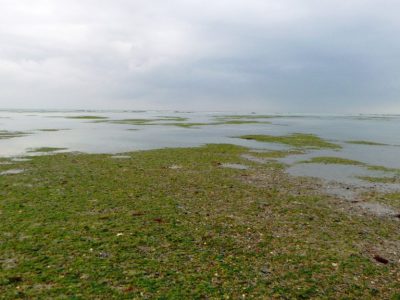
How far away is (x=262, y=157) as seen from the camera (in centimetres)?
4191

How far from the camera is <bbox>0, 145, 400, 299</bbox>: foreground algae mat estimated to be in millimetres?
10914

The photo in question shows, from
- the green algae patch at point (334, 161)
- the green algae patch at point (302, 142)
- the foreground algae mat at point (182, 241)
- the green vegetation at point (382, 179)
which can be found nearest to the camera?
the foreground algae mat at point (182, 241)

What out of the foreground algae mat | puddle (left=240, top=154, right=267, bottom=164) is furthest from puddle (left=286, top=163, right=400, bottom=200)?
puddle (left=240, top=154, right=267, bottom=164)

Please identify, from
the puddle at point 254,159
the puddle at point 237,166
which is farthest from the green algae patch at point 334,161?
the puddle at point 237,166

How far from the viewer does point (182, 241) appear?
14.6 m

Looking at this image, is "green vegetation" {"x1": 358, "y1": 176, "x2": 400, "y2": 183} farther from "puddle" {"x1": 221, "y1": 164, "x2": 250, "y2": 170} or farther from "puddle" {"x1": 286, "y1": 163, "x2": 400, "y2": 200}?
"puddle" {"x1": 221, "y1": 164, "x2": 250, "y2": 170}

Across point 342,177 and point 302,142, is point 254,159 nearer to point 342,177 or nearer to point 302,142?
point 342,177

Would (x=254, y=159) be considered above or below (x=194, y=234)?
above

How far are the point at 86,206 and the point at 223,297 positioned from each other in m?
11.7

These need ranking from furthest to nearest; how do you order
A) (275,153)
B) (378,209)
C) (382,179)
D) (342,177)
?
(275,153)
(342,177)
(382,179)
(378,209)

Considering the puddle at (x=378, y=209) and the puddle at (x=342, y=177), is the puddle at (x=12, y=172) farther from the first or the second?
the puddle at (x=378, y=209)

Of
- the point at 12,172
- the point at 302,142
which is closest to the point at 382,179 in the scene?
the point at 302,142

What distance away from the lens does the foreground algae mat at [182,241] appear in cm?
1091

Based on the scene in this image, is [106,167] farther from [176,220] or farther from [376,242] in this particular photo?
[376,242]
